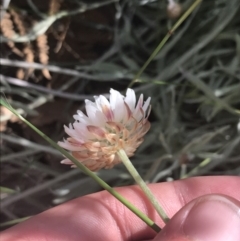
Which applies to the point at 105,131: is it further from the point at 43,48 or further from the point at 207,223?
the point at 43,48

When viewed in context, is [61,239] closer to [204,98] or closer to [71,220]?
[71,220]

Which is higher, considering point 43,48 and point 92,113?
point 43,48

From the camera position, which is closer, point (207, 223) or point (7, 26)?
point (207, 223)

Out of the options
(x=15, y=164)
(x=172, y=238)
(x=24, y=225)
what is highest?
(x=15, y=164)

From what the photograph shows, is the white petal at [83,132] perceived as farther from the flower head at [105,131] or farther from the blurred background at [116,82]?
the blurred background at [116,82]

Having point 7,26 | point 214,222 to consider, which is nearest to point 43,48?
point 7,26

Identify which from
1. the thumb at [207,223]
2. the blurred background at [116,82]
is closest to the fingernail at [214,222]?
the thumb at [207,223]

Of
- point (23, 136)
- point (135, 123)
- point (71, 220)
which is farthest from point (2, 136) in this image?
point (135, 123)
